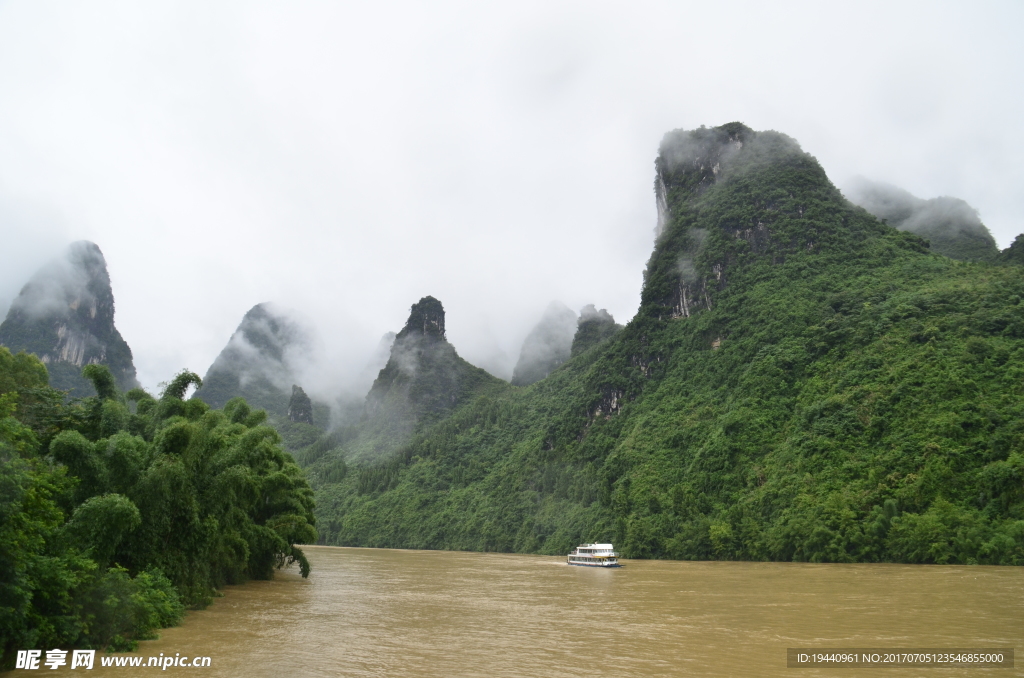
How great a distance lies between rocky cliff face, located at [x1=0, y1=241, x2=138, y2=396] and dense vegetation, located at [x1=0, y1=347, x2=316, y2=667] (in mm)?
82551

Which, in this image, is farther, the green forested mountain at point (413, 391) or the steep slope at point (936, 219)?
the green forested mountain at point (413, 391)

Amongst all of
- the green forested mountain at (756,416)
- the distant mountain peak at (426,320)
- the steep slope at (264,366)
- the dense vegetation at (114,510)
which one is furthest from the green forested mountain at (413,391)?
the dense vegetation at (114,510)

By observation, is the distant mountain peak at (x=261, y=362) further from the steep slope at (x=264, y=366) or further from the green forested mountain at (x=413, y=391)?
the green forested mountain at (x=413, y=391)

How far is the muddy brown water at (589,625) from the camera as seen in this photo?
11.9 meters

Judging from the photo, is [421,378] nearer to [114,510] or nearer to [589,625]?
[589,625]

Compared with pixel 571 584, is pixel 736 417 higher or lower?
higher

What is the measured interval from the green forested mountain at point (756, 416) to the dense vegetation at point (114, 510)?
103 feet

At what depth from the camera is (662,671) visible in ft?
Answer: 38.3

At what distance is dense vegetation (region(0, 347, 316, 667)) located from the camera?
9.28m

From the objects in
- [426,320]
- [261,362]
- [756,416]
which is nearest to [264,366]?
[261,362]

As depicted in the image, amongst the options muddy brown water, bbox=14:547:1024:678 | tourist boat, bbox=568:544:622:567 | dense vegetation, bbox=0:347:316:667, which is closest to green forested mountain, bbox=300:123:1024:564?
muddy brown water, bbox=14:547:1024:678

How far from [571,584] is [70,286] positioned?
337 ft

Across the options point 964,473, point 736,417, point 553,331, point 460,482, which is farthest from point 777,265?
point 553,331

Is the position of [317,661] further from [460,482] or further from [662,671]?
[460,482]
